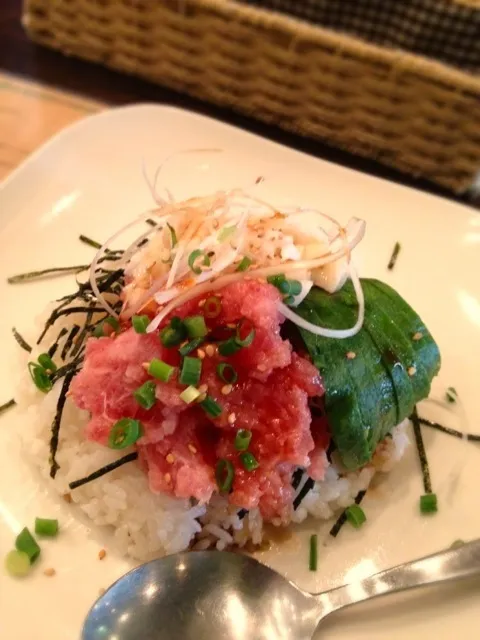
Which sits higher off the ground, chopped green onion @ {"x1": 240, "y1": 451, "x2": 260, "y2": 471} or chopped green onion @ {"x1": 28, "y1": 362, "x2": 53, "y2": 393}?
chopped green onion @ {"x1": 240, "y1": 451, "x2": 260, "y2": 471}

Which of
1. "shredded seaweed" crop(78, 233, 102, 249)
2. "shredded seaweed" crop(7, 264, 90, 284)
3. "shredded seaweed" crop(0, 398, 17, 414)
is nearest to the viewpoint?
"shredded seaweed" crop(0, 398, 17, 414)

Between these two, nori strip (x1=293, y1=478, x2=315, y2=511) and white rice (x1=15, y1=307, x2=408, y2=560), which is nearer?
white rice (x1=15, y1=307, x2=408, y2=560)

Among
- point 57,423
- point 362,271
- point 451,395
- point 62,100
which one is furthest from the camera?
point 62,100

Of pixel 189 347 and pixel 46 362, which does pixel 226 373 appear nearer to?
pixel 189 347

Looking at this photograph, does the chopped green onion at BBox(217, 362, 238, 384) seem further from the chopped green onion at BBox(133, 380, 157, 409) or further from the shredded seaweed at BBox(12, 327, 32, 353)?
the shredded seaweed at BBox(12, 327, 32, 353)

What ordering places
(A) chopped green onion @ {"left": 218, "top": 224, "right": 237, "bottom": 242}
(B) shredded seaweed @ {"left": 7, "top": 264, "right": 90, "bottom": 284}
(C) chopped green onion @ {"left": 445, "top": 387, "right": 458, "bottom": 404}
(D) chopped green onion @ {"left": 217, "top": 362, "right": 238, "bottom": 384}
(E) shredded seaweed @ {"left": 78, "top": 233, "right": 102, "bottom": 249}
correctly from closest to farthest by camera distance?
(D) chopped green onion @ {"left": 217, "top": 362, "right": 238, "bottom": 384}, (A) chopped green onion @ {"left": 218, "top": 224, "right": 237, "bottom": 242}, (C) chopped green onion @ {"left": 445, "top": 387, "right": 458, "bottom": 404}, (B) shredded seaweed @ {"left": 7, "top": 264, "right": 90, "bottom": 284}, (E) shredded seaweed @ {"left": 78, "top": 233, "right": 102, "bottom": 249}

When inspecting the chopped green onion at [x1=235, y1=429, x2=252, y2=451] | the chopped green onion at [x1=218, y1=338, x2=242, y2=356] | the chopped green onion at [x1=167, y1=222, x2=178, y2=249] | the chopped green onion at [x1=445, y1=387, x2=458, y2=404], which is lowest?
the chopped green onion at [x1=445, y1=387, x2=458, y2=404]

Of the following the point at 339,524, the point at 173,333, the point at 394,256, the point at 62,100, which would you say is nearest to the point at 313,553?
the point at 339,524

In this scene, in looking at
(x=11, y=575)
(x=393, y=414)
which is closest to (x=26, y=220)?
(x=11, y=575)

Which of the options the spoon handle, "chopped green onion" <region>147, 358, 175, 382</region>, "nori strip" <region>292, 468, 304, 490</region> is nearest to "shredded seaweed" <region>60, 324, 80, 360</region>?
"chopped green onion" <region>147, 358, 175, 382</region>
